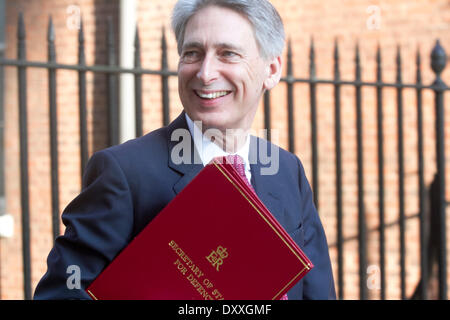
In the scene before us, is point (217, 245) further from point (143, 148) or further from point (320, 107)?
point (320, 107)

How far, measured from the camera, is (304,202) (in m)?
1.91

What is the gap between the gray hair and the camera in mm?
1560

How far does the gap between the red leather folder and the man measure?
5.3 inches

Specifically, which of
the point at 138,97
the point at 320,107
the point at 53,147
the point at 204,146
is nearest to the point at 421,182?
the point at 320,107

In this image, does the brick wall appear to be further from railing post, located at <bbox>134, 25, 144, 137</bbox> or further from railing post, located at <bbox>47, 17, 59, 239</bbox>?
railing post, located at <bbox>47, 17, 59, 239</bbox>

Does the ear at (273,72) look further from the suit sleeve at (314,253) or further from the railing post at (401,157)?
the railing post at (401,157)

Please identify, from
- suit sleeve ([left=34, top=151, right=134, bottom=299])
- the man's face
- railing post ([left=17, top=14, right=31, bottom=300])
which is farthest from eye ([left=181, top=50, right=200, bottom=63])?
railing post ([left=17, top=14, right=31, bottom=300])

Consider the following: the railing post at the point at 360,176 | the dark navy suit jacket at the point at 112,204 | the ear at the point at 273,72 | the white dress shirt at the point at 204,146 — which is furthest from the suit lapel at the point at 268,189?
the railing post at the point at 360,176

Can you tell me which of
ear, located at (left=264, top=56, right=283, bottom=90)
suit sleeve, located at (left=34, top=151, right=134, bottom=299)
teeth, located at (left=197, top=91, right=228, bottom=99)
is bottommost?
suit sleeve, located at (left=34, top=151, right=134, bottom=299)

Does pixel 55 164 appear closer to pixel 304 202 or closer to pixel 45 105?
pixel 304 202

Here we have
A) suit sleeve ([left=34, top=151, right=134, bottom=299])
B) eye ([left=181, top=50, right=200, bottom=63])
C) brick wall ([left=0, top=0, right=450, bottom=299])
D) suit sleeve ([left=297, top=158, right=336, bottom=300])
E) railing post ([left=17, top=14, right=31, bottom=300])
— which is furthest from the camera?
brick wall ([left=0, top=0, right=450, bottom=299])

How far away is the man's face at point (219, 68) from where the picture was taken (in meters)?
1.55
